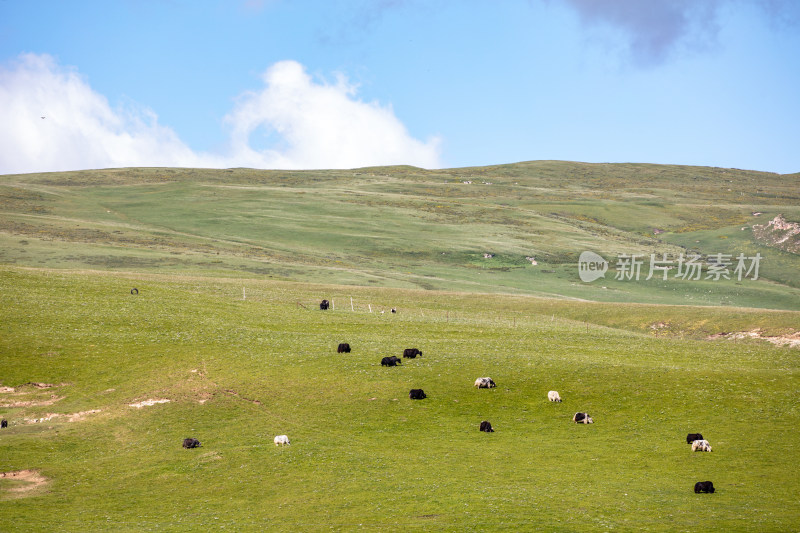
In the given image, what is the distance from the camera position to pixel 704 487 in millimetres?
23156

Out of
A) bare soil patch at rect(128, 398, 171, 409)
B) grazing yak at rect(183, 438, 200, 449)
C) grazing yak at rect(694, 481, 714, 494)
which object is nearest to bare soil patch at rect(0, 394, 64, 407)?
bare soil patch at rect(128, 398, 171, 409)

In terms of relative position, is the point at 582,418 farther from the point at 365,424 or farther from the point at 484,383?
the point at 365,424

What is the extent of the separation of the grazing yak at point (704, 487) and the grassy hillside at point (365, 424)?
1.40 feet

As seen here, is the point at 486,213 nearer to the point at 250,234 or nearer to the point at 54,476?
the point at 250,234

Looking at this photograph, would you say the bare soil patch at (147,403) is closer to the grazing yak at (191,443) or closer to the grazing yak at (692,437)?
the grazing yak at (191,443)

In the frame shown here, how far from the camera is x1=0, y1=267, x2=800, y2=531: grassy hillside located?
2255cm

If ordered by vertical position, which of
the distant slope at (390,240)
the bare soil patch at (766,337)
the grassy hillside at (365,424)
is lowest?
the grassy hillside at (365,424)

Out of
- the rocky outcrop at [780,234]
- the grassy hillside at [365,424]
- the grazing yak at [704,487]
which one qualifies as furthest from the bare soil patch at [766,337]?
the rocky outcrop at [780,234]

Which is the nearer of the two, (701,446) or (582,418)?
(701,446)

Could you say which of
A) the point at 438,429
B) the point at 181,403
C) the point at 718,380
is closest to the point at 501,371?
the point at 438,429

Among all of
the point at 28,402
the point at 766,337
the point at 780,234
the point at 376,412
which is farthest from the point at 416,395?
the point at 780,234

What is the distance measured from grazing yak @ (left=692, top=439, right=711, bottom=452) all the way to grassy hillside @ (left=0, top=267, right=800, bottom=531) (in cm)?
36

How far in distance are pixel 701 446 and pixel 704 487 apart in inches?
209

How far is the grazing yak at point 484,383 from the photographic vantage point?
37562 mm
